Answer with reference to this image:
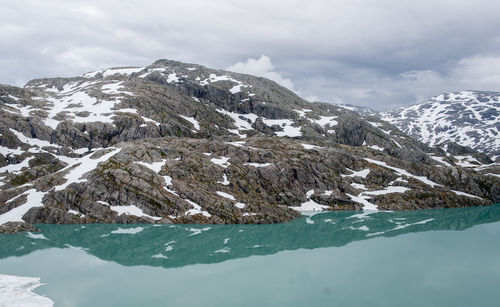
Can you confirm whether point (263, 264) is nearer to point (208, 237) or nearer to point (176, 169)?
point (208, 237)

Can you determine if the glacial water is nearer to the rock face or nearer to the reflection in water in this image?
the reflection in water

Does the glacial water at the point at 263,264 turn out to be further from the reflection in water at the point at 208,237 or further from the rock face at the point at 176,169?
the rock face at the point at 176,169

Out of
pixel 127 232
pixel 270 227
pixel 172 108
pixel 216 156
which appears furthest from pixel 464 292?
pixel 172 108

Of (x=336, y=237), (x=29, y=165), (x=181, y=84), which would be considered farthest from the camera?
(x=181, y=84)

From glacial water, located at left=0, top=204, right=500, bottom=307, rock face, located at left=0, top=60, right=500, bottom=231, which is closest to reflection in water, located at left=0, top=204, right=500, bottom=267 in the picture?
glacial water, located at left=0, top=204, right=500, bottom=307

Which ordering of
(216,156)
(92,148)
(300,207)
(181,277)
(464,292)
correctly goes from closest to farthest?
(464,292)
(181,277)
(300,207)
(216,156)
(92,148)

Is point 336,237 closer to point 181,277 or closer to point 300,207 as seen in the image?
point 300,207

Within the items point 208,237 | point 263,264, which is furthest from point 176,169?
point 263,264

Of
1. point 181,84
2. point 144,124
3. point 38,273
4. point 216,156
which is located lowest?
point 38,273

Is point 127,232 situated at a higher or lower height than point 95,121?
lower
